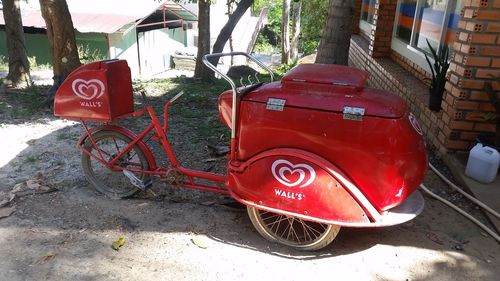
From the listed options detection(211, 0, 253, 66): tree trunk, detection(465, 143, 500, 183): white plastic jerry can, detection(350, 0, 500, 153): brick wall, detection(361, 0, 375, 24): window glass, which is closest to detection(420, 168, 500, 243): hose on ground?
detection(465, 143, 500, 183): white plastic jerry can

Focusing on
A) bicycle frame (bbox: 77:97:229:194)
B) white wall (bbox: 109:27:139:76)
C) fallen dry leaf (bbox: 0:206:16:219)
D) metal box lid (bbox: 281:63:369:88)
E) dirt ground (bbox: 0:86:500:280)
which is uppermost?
metal box lid (bbox: 281:63:369:88)

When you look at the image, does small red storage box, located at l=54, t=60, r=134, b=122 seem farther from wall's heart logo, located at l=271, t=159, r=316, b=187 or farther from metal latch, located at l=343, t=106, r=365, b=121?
metal latch, located at l=343, t=106, r=365, b=121

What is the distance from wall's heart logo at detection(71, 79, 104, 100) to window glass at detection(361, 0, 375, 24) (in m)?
6.88

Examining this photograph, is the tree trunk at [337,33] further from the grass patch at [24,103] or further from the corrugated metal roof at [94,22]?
the corrugated metal roof at [94,22]

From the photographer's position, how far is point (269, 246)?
298 cm

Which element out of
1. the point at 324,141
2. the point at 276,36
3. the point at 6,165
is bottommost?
the point at 276,36

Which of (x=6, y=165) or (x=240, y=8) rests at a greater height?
(x=240, y=8)

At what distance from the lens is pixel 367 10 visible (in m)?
9.27

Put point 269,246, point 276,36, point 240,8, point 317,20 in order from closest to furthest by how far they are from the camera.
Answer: point 269,246
point 240,8
point 317,20
point 276,36

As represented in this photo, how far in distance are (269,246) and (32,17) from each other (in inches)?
743

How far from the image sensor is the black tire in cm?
286

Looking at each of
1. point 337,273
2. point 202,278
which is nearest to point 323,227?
point 337,273

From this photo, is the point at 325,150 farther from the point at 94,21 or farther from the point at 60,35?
the point at 94,21

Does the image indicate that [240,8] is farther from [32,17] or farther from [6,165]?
[32,17]
